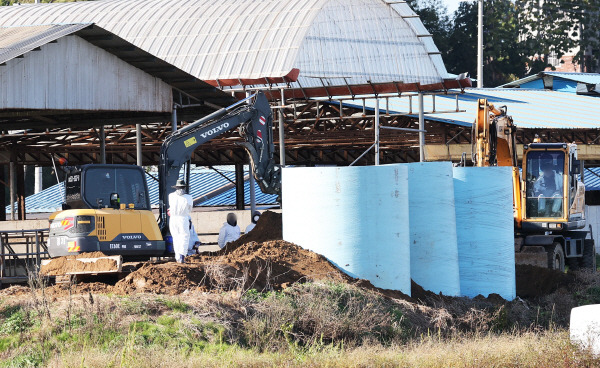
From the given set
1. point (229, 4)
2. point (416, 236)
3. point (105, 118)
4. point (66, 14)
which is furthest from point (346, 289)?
point (66, 14)

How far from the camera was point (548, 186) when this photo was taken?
76.1 ft

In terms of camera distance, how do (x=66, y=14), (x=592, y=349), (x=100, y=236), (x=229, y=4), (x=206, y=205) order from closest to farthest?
(x=592, y=349), (x=100, y=236), (x=229, y=4), (x=66, y=14), (x=206, y=205)

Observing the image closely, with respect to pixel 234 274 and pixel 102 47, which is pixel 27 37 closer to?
pixel 102 47

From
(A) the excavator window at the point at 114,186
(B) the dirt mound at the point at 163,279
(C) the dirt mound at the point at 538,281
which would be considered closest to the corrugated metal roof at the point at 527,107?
(C) the dirt mound at the point at 538,281

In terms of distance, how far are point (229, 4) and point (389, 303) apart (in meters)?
18.4

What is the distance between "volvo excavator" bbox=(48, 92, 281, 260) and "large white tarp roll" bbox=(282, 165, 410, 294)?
10.5ft

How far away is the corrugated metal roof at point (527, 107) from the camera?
31.9 metres

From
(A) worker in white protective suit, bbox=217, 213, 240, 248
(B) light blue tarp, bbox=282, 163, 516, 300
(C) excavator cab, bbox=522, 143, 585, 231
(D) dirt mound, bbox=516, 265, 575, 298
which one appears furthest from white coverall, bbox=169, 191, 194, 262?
(C) excavator cab, bbox=522, 143, 585, 231

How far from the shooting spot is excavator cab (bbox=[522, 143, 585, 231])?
22.9 meters

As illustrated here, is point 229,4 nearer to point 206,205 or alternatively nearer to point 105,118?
point 105,118

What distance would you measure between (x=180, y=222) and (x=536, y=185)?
10.1 meters

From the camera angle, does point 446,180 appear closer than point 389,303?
No

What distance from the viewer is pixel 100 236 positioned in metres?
16.8

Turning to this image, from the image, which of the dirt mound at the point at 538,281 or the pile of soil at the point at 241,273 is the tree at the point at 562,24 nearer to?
the dirt mound at the point at 538,281
